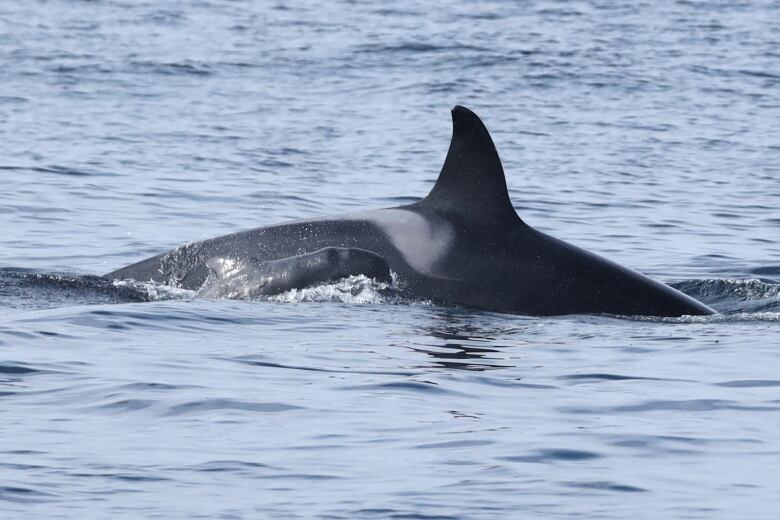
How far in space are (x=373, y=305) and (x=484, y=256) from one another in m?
1.13

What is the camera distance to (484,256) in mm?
14320

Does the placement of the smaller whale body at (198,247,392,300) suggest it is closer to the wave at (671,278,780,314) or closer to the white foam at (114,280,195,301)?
the white foam at (114,280,195,301)

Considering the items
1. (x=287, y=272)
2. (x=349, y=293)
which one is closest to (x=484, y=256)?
(x=349, y=293)

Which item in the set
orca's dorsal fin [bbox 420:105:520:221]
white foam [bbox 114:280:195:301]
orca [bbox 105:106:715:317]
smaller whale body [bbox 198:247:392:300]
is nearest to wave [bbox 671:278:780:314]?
orca [bbox 105:106:715:317]

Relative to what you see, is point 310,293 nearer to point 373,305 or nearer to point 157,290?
point 373,305

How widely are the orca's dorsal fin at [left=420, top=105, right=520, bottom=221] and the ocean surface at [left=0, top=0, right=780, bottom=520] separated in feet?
3.20

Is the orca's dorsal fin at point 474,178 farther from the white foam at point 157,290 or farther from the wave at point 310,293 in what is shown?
the white foam at point 157,290

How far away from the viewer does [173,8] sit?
5575cm

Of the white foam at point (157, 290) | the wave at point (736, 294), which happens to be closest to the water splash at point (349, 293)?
the white foam at point (157, 290)

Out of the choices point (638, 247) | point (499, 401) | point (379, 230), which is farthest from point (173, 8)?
point (499, 401)

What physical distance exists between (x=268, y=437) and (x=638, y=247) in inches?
451

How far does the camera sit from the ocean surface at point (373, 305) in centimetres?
892

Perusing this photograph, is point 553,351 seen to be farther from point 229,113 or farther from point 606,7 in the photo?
point 606,7

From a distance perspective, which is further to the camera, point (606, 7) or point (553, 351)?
point (606, 7)
